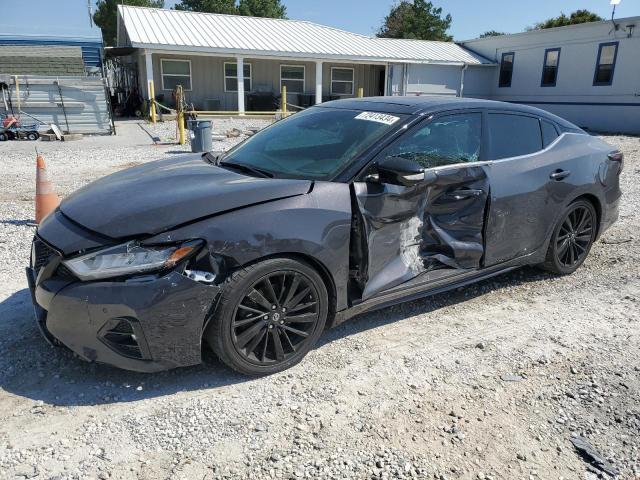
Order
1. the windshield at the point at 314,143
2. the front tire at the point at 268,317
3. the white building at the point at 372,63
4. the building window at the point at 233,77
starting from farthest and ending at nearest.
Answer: the building window at the point at 233,77 < the white building at the point at 372,63 < the windshield at the point at 314,143 < the front tire at the point at 268,317

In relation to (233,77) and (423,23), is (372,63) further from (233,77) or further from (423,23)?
(423,23)

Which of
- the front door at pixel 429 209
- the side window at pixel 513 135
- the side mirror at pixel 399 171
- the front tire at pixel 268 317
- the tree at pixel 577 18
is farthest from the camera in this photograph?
the tree at pixel 577 18

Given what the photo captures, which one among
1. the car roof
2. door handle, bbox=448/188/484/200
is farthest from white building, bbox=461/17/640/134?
door handle, bbox=448/188/484/200

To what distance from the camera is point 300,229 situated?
2.97 m

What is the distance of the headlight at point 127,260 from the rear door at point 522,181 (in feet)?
7.74

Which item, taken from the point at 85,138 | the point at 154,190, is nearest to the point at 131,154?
the point at 85,138

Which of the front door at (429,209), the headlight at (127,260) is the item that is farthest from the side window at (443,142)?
the headlight at (127,260)

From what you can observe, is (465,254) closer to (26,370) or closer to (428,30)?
(26,370)

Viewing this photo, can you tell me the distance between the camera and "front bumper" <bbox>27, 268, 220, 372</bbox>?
2.61 metres

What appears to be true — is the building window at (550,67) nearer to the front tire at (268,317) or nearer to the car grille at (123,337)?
the front tire at (268,317)

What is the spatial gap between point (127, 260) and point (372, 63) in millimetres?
24476

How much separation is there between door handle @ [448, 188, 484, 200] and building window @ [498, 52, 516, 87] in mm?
25460

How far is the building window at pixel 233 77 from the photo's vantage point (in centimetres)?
2388

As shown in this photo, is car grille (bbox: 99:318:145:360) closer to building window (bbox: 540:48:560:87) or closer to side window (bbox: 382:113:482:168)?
side window (bbox: 382:113:482:168)
